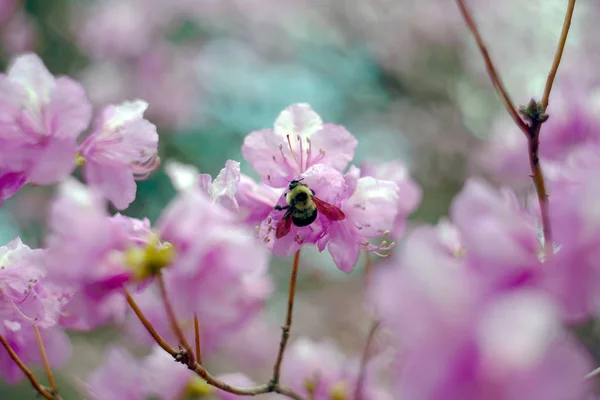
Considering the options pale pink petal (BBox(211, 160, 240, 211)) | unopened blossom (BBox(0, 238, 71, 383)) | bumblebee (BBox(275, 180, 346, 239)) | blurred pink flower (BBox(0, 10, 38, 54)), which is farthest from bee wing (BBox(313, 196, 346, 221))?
blurred pink flower (BBox(0, 10, 38, 54))

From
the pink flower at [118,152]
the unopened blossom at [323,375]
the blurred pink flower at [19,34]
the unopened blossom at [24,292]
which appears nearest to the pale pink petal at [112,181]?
the pink flower at [118,152]

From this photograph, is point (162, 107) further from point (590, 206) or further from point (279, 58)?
point (590, 206)

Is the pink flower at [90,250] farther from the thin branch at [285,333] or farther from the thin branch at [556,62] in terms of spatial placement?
the thin branch at [556,62]

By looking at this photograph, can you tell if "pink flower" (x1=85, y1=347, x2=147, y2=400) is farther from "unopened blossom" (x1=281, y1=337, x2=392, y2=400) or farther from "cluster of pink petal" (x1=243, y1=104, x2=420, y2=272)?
"cluster of pink petal" (x1=243, y1=104, x2=420, y2=272)

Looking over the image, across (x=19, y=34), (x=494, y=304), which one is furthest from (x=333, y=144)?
(x=19, y=34)

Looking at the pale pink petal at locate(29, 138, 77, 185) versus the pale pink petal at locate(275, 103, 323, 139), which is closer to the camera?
the pale pink petal at locate(29, 138, 77, 185)

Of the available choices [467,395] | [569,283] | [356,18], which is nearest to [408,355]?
[467,395]
